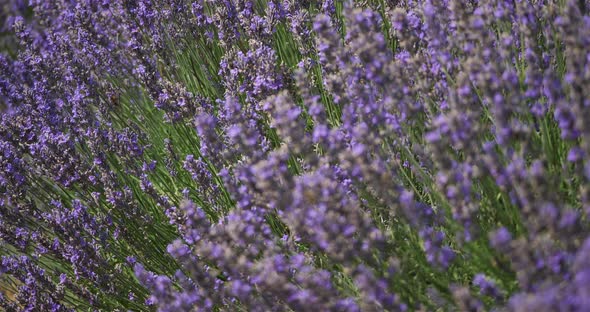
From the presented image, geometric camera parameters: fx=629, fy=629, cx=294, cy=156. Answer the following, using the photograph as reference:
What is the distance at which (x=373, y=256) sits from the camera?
2148mm

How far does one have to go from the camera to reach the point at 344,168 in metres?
2.39

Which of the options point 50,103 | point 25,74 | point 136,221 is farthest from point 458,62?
point 25,74

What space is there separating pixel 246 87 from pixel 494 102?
159cm

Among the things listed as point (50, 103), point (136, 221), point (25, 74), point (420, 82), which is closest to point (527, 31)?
point (420, 82)

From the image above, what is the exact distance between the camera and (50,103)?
3.92m

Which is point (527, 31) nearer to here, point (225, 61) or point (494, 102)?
point (494, 102)

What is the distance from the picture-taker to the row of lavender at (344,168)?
183 centimetres

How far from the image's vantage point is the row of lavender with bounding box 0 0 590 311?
1.83 metres

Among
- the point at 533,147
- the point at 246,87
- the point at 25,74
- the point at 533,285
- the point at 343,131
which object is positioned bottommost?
the point at 533,285

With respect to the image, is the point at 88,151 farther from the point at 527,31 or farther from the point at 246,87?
the point at 527,31

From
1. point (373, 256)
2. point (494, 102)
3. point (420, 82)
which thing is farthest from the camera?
point (420, 82)

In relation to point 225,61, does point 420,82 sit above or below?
below

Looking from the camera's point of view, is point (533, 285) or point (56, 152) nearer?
point (533, 285)

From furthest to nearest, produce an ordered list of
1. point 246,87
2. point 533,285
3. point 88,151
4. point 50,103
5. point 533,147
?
point 88,151 < point 50,103 < point 246,87 < point 533,147 < point 533,285
